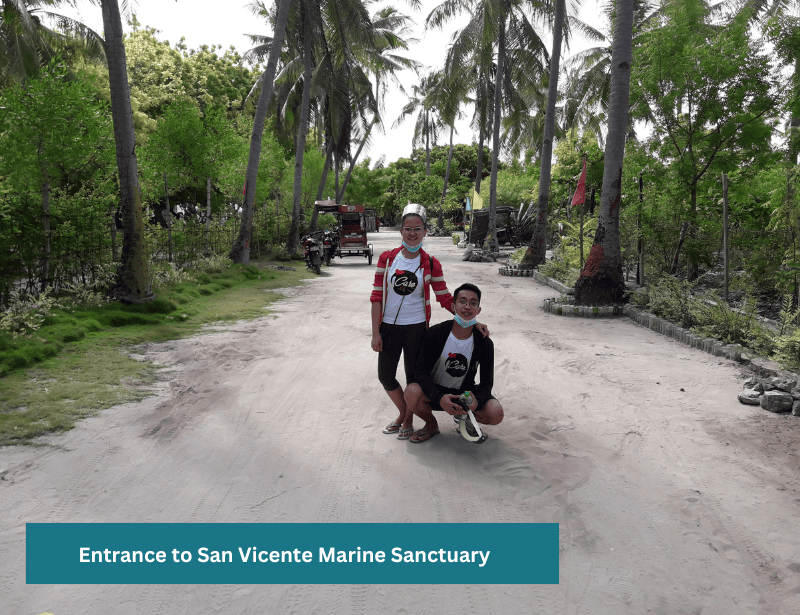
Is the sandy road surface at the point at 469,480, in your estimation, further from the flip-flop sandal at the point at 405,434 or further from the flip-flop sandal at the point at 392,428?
the flip-flop sandal at the point at 392,428

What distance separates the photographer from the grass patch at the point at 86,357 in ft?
16.3

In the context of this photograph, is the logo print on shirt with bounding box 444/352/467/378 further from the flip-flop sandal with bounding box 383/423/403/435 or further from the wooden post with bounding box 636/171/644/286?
the wooden post with bounding box 636/171/644/286

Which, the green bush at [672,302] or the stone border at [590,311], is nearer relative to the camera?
the green bush at [672,302]

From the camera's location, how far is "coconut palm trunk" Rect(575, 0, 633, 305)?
10.6 m

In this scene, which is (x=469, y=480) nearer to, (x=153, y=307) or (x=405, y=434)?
(x=405, y=434)

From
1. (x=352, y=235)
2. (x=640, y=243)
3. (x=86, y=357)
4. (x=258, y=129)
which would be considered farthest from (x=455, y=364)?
(x=352, y=235)

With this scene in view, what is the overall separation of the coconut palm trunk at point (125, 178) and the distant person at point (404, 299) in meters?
7.01

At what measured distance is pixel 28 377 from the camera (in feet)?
19.5

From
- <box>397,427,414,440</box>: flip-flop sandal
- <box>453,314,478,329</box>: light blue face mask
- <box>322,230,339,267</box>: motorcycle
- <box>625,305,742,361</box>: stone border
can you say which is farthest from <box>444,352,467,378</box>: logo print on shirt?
<box>322,230,339,267</box>: motorcycle

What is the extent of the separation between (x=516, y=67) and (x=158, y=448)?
23614 mm

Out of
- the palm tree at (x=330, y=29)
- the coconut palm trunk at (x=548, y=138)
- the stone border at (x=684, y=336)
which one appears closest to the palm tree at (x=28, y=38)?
the palm tree at (x=330, y=29)

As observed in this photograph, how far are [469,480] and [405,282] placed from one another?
4.65ft

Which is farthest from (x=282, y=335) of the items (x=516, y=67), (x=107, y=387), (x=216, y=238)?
(x=516, y=67)

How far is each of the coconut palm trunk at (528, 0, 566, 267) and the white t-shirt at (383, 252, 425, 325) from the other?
14865 millimetres
